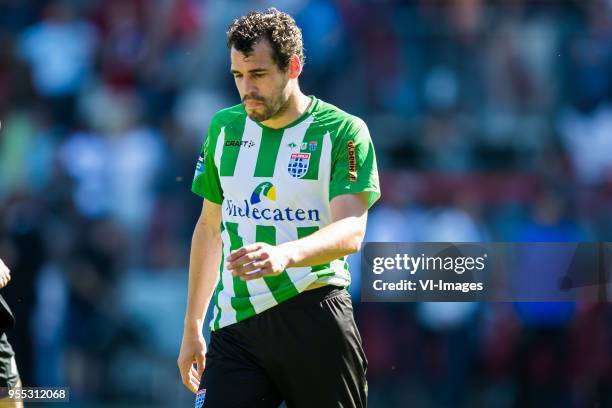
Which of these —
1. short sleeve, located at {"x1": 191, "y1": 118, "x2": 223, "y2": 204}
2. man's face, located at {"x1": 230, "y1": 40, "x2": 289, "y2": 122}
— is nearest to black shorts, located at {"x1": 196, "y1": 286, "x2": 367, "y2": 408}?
short sleeve, located at {"x1": 191, "y1": 118, "x2": 223, "y2": 204}

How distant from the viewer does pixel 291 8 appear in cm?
642

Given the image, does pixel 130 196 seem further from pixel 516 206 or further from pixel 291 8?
pixel 516 206

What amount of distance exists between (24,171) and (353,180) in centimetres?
385

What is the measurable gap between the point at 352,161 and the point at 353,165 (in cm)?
2

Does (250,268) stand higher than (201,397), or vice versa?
(250,268)

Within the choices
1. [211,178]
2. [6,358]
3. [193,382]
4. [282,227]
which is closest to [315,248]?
[282,227]

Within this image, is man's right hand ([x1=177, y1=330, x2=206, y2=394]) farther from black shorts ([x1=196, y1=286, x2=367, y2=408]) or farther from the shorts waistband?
the shorts waistband

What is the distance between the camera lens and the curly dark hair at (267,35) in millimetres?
3424

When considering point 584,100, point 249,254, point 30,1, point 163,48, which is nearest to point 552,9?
point 584,100

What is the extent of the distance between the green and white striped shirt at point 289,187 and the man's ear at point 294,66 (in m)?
0.16

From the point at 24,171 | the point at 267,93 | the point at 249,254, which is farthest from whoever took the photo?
the point at 24,171

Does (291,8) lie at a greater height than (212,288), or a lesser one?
greater

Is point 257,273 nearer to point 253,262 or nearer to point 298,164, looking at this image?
point 253,262

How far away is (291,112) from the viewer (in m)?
3.59
